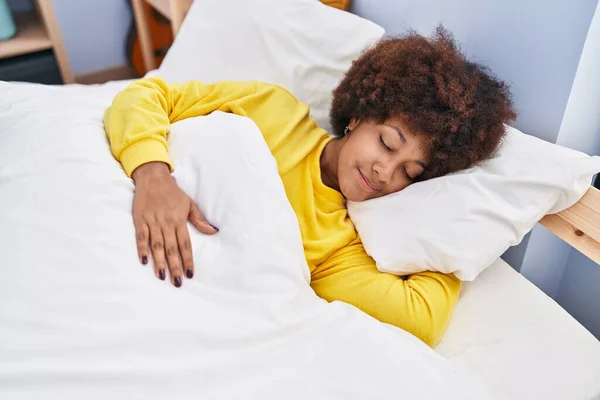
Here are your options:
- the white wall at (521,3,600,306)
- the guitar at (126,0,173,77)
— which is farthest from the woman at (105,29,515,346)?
the guitar at (126,0,173,77)

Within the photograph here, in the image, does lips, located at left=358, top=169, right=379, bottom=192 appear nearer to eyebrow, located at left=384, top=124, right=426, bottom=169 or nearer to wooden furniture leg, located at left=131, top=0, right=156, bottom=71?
eyebrow, located at left=384, top=124, right=426, bottom=169

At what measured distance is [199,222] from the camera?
2.53ft

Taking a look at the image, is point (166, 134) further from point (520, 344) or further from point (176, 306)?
point (520, 344)

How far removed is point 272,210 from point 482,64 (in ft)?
1.79

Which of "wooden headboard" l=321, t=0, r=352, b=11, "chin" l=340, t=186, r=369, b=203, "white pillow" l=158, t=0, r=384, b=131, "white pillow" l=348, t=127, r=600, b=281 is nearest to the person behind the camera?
"white pillow" l=348, t=127, r=600, b=281

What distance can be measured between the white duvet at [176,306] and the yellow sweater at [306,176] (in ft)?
0.20

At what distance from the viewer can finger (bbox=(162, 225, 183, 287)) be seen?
27.1 inches

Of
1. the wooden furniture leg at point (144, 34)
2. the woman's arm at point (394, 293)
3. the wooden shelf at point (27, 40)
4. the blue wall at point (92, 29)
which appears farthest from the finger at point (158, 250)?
the blue wall at point (92, 29)

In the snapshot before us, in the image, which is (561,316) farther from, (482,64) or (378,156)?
(482,64)

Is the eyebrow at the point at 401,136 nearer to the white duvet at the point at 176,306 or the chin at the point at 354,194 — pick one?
the chin at the point at 354,194

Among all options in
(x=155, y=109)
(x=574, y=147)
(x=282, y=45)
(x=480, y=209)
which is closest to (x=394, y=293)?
(x=480, y=209)

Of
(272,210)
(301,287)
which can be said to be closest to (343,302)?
(301,287)

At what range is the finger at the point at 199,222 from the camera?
30.1 inches

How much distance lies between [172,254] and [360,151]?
1.20ft
